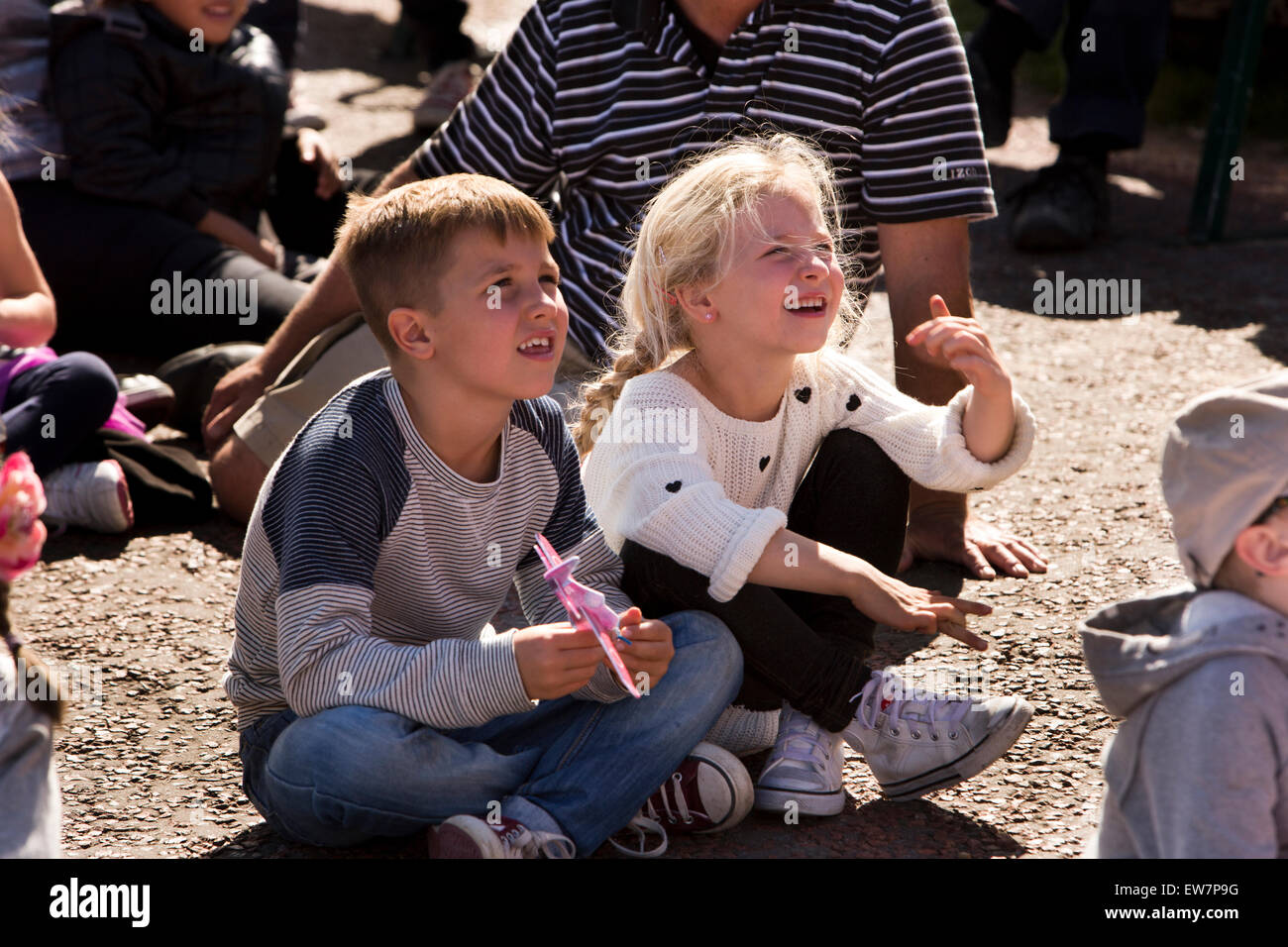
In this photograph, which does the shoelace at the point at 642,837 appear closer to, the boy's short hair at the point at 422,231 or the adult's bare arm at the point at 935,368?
the boy's short hair at the point at 422,231

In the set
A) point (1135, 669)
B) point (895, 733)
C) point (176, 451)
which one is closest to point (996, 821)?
point (895, 733)

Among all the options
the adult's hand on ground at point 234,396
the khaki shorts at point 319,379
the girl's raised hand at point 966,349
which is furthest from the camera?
the adult's hand on ground at point 234,396

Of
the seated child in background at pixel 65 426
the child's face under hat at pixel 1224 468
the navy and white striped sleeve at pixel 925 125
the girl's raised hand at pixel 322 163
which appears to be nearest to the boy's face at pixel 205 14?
the girl's raised hand at pixel 322 163

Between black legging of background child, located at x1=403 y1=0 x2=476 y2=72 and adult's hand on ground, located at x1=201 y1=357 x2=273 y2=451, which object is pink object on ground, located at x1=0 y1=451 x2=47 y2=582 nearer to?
adult's hand on ground, located at x1=201 y1=357 x2=273 y2=451

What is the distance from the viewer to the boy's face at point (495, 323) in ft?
6.00

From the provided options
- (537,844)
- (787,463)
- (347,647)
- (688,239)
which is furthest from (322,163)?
(537,844)

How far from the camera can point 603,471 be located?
6.82ft

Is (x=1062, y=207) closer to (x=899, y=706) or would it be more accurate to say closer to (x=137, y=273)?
(x=137, y=273)

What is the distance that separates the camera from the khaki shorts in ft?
8.64

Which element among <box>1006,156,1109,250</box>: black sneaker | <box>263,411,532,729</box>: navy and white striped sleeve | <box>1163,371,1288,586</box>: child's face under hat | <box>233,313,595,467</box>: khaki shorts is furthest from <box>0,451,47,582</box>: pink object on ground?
<box>1006,156,1109,250</box>: black sneaker

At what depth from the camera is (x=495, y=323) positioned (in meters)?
1.83

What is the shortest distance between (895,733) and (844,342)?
743 millimetres

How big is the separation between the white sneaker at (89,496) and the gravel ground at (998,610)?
0.05 m
